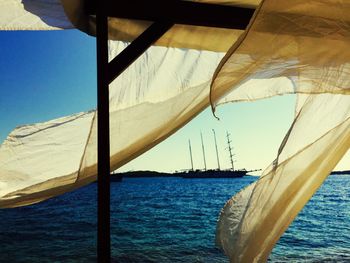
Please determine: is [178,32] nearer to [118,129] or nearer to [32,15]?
[118,129]

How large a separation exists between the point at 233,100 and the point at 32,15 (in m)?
1.14

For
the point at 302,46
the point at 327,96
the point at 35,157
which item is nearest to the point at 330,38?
the point at 302,46

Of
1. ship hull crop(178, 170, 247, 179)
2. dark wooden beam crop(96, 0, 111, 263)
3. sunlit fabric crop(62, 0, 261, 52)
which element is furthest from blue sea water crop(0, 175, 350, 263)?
ship hull crop(178, 170, 247, 179)

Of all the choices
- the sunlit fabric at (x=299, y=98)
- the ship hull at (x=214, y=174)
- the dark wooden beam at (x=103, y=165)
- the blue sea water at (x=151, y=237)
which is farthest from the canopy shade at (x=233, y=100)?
the ship hull at (x=214, y=174)

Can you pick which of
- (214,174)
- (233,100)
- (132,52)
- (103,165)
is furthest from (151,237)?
(214,174)

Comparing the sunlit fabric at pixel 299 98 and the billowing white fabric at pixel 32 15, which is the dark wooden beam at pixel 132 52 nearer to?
the billowing white fabric at pixel 32 15

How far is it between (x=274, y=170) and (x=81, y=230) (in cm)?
2367

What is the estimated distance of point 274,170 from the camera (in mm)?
1388

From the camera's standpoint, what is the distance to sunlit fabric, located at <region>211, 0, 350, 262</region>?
0.94 meters

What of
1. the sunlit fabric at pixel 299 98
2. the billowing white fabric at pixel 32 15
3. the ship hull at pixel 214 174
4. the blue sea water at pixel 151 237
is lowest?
the sunlit fabric at pixel 299 98

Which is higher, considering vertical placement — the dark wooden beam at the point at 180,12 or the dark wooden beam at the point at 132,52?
the dark wooden beam at the point at 180,12

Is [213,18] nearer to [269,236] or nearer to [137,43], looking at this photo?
[137,43]

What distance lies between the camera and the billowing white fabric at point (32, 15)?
1.69m

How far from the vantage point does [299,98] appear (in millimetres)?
1575
